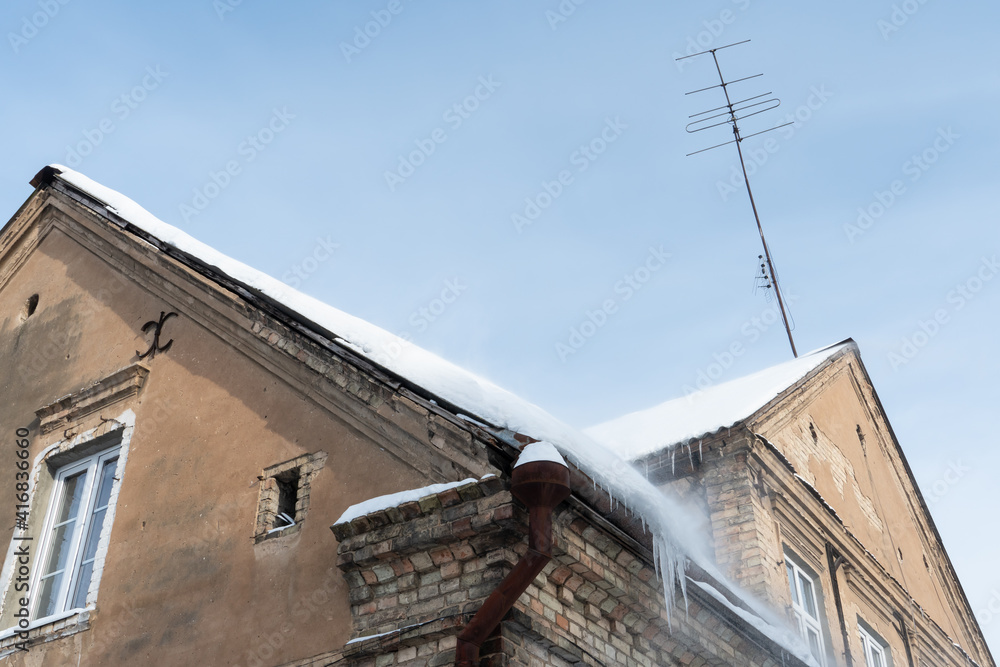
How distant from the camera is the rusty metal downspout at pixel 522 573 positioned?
5219 millimetres

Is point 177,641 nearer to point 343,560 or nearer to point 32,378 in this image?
point 343,560

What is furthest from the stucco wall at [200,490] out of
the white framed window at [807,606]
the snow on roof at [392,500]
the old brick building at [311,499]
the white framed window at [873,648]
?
the white framed window at [873,648]

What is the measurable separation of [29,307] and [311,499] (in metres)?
4.93

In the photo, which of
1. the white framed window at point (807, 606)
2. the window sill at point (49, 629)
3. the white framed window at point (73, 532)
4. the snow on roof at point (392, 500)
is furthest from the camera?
the white framed window at point (807, 606)

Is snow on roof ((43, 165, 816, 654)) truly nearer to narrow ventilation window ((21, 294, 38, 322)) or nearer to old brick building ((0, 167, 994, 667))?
old brick building ((0, 167, 994, 667))

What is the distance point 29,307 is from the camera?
381 inches

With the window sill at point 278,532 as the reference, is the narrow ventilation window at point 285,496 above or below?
above

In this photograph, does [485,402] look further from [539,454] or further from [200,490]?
[200,490]

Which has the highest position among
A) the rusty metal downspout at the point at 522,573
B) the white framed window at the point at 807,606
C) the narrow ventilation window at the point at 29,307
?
the narrow ventilation window at the point at 29,307

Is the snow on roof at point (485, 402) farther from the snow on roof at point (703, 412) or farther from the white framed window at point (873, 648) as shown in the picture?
the white framed window at point (873, 648)

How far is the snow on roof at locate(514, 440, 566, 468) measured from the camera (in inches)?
208

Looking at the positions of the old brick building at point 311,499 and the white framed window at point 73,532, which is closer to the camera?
the old brick building at point 311,499

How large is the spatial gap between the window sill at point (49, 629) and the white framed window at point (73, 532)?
0.11 m

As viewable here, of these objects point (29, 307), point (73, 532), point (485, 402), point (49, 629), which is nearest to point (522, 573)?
point (485, 402)
